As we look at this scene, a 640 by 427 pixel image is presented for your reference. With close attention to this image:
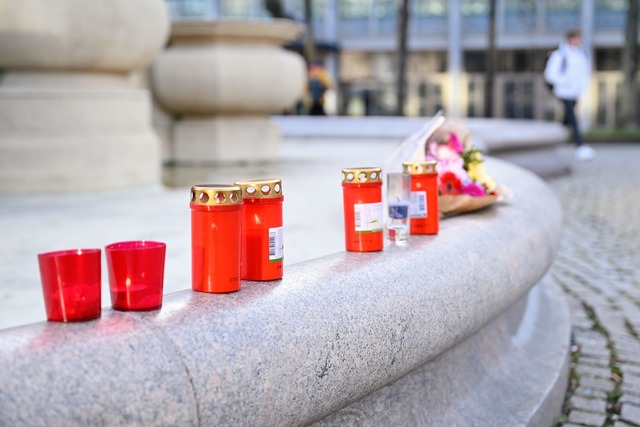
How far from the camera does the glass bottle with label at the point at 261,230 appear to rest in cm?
222

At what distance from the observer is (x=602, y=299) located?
17.1ft

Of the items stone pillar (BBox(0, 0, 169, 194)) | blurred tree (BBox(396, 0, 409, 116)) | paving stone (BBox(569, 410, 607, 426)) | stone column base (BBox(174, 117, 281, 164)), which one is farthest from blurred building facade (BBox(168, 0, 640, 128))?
→ paving stone (BBox(569, 410, 607, 426))

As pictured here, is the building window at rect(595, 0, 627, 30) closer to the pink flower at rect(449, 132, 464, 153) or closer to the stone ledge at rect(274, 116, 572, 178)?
the stone ledge at rect(274, 116, 572, 178)

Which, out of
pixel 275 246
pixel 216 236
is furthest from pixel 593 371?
pixel 216 236

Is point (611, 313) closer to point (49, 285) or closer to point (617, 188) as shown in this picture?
point (49, 285)

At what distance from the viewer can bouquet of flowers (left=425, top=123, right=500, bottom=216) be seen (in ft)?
11.2

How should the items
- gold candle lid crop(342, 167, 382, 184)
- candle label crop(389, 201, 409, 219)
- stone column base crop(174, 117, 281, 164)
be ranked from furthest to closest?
stone column base crop(174, 117, 281, 164)
candle label crop(389, 201, 409, 219)
gold candle lid crop(342, 167, 382, 184)

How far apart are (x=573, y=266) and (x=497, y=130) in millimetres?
4499

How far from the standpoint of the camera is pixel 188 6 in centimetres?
4125

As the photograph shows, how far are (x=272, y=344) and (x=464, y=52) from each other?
123 ft

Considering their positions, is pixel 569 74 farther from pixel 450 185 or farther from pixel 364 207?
pixel 364 207

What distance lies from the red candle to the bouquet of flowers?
149 cm

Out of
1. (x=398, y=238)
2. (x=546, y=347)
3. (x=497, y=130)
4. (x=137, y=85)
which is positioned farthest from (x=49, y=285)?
(x=497, y=130)

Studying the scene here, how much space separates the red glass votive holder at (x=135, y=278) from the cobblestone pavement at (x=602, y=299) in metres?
1.98
